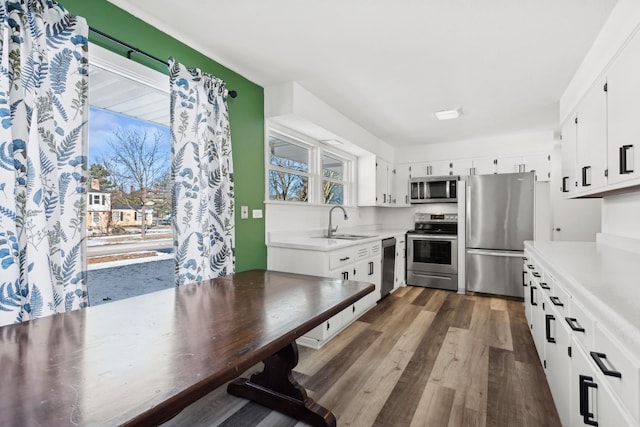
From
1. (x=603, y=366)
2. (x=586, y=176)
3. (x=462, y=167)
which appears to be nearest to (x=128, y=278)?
(x=603, y=366)

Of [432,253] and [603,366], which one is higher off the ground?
[603,366]

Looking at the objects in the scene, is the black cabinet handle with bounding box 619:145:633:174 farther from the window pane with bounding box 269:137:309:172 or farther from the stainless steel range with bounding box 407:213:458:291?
the stainless steel range with bounding box 407:213:458:291

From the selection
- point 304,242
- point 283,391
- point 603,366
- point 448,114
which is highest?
point 448,114

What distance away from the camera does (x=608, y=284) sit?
121 cm

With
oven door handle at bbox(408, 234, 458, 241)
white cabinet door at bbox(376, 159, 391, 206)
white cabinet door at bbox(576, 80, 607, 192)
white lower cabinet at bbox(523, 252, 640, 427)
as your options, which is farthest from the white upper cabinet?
white lower cabinet at bbox(523, 252, 640, 427)

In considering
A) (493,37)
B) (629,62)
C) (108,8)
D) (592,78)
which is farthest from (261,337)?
(592,78)

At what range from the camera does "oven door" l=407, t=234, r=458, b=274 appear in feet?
15.5

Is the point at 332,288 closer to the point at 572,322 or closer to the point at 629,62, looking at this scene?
the point at 572,322

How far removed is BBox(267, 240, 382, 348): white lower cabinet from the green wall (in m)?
0.22

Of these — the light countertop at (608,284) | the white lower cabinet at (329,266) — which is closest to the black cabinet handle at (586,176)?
the light countertop at (608,284)

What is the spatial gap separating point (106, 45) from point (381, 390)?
9.08 feet

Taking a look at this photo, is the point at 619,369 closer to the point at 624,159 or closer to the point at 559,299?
the point at 559,299

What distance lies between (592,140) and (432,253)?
116 inches

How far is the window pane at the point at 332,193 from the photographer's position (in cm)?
439
